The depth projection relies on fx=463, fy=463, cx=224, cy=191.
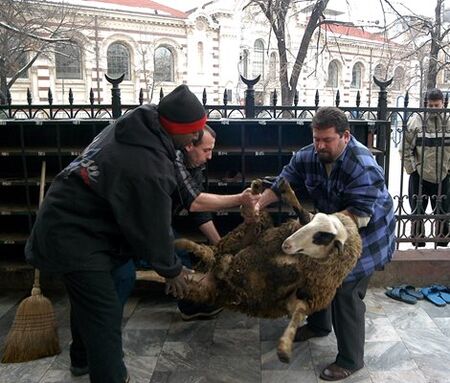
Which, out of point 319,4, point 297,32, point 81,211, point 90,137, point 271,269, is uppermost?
point 297,32

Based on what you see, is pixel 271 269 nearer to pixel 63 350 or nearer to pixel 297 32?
pixel 63 350

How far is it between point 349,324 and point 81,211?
1922 millimetres

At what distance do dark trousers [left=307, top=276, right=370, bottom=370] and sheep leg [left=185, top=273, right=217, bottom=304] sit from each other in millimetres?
840

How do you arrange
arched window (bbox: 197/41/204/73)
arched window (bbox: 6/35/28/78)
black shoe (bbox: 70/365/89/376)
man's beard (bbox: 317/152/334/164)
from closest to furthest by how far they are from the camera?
man's beard (bbox: 317/152/334/164) → black shoe (bbox: 70/365/89/376) → arched window (bbox: 6/35/28/78) → arched window (bbox: 197/41/204/73)

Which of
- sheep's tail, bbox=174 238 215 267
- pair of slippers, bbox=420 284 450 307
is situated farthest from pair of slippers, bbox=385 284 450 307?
sheep's tail, bbox=174 238 215 267

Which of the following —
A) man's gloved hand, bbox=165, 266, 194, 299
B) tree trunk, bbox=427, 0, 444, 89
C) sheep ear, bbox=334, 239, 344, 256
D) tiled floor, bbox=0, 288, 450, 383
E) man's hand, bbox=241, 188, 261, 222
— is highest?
tree trunk, bbox=427, 0, 444, 89

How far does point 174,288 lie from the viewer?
2.60 m

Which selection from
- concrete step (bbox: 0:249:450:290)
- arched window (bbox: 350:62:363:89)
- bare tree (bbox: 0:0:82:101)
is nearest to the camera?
concrete step (bbox: 0:249:450:290)

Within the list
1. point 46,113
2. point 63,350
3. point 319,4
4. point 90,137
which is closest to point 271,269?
point 63,350

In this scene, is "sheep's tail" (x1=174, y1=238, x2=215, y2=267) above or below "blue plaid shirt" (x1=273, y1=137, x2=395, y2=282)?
below

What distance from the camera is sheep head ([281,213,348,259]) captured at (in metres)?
2.51

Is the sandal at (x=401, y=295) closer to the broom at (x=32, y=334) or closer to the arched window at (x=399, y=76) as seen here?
the broom at (x=32, y=334)

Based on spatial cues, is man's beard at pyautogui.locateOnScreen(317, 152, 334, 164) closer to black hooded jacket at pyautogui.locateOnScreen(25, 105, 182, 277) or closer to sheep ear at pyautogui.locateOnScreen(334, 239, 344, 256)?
sheep ear at pyautogui.locateOnScreen(334, 239, 344, 256)

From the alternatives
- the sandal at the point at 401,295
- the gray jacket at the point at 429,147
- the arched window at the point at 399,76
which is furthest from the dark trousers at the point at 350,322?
the arched window at the point at 399,76
